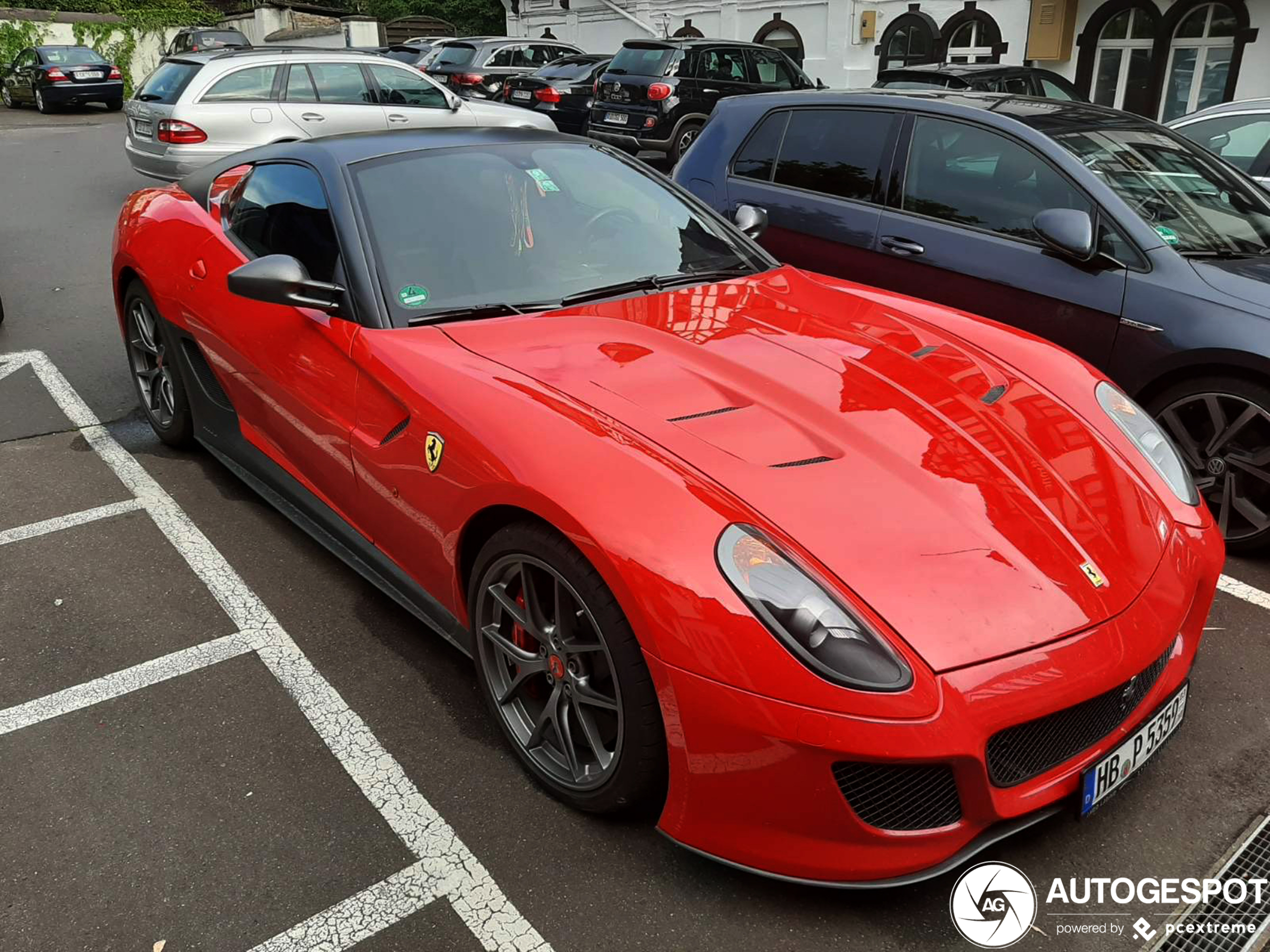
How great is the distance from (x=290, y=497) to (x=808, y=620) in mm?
2212

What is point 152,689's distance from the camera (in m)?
3.04

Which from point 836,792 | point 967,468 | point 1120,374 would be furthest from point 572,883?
point 1120,374

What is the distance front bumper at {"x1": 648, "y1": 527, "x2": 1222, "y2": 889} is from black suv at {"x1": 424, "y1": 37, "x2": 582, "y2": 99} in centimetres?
1624

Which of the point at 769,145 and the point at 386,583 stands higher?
the point at 769,145

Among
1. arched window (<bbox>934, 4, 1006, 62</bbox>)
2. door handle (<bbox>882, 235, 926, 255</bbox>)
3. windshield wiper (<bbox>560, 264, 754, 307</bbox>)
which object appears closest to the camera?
windshield wiper (<bbox>560, 264, 754, 307</bbox>)

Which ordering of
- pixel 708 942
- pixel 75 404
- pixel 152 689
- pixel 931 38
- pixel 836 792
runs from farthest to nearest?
1. pixel 931 38
2. pixel 75 404
3. pixel 152 689
4. pixel 708 942
5. pixel 836 792

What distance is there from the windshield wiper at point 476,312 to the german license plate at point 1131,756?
1.92 m

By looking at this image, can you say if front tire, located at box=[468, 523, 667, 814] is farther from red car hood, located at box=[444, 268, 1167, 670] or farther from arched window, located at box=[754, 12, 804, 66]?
arched window, located at box=[754, 12, 804, 66]

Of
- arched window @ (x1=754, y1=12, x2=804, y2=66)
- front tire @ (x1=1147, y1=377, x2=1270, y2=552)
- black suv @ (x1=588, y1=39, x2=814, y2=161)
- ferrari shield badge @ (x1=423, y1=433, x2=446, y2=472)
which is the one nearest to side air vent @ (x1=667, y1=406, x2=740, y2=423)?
ferrari shield badge @ (x1=423, y1=433, x2=446, y2=472)

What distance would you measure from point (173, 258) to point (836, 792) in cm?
346

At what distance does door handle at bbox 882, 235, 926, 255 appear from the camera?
4664 mm

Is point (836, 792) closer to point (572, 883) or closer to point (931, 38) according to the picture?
point (572, 883)

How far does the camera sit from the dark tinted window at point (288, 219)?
3.27m

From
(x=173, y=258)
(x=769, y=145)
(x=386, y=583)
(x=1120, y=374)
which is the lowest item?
(x=386, y=583)
